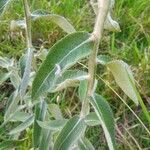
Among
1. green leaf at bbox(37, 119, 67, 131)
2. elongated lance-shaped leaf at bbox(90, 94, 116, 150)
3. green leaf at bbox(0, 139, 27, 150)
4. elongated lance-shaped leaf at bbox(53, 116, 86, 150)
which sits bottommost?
green leaf at bbox(0, 139, 27, 150)

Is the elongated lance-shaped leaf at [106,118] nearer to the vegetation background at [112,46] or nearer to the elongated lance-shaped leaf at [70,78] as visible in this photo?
the elongated lance-shaped leaf at [70,78]

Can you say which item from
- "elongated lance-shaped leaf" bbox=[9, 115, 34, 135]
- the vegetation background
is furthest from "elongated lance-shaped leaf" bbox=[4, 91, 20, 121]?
the vegetation background

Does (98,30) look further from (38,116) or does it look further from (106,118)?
(38,116)

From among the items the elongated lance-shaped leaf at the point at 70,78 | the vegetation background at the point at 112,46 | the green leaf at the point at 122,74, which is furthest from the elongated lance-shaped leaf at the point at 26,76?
the vegetation background at the point at 112,46

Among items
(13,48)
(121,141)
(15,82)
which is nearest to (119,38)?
(13,48)

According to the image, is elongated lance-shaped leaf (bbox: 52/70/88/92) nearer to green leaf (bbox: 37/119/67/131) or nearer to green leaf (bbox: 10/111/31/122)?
green leaf (bbox: 37/119/67/131)

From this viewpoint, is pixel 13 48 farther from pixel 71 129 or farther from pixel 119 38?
pixel 71 129

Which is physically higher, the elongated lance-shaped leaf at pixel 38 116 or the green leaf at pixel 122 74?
the green leaf at pixel 122 74
